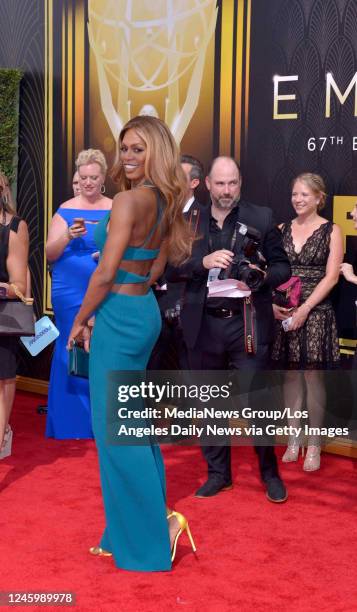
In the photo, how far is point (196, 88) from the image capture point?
6.64 metres

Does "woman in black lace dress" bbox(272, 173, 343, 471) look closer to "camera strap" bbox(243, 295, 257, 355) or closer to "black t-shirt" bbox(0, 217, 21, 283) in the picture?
"camera strap" bbox(243, 295, 257, 355)

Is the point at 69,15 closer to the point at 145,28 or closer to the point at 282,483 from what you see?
the point at 145,28

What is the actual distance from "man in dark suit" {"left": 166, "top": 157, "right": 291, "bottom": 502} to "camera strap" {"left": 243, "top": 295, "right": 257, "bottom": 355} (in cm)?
3

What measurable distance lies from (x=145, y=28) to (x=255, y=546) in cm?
409

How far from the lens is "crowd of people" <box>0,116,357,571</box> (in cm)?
385

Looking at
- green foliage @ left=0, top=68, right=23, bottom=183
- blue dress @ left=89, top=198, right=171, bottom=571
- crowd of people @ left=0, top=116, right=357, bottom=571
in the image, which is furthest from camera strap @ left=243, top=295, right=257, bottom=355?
green foliage @ left=0, top=68, right=23, bottom=183

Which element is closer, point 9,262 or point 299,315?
point 9,262

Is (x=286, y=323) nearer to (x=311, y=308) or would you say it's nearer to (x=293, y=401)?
(x=311, y=308)

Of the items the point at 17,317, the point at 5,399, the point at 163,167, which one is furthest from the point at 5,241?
the point at 163,167

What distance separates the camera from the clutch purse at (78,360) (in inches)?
159

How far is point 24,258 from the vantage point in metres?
5.02

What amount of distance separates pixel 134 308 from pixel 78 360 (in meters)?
0.38

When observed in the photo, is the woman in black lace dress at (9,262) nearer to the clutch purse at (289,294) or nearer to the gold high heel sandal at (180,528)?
the gold high heel sandal at (180,528)

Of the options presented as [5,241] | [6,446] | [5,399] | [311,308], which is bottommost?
[6,446]
